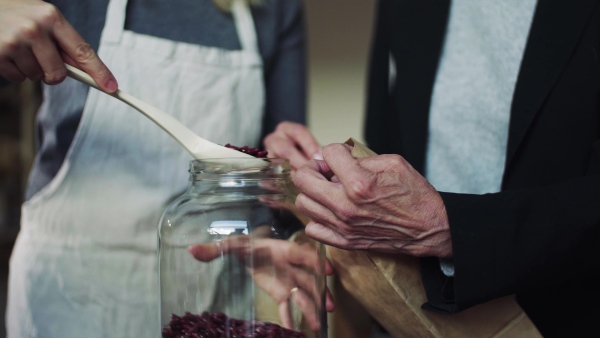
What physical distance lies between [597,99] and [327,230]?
45 cm

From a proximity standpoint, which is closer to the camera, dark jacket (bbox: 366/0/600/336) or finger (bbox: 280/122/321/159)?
dark jacket (bbox: 366/0/600/336)

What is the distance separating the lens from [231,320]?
0.69 metres

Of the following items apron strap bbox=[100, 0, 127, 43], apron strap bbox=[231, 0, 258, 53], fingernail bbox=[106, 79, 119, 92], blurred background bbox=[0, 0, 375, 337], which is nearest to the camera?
fingernail bbox=[106, 79, 119, 92]

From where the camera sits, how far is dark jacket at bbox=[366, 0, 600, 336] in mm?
684

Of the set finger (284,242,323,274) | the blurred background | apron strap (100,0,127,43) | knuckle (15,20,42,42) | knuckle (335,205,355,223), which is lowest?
finger (284,242,323,274)

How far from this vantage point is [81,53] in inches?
28.4

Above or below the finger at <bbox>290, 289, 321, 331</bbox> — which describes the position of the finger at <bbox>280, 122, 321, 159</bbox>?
above

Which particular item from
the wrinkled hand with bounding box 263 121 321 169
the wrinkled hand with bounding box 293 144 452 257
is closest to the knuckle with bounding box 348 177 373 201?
the wrinkled hand with bounding box 293 144 452 257

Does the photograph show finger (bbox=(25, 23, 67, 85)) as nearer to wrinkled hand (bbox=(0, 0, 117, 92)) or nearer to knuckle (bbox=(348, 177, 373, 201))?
wrinkled hand (bbox=(0, 0, 117, 92))

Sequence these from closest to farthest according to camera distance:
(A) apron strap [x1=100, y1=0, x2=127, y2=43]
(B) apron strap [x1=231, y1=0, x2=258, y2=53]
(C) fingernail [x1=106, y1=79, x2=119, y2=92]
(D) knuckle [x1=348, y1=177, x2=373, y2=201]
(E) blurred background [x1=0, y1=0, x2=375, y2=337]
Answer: (D) knuckle [x1=348, y1=177, x2=373, y2=201] → (C) fingernail [x1=106, y1=79, x2=119, y2=92] → (A) apron strap [x1=100, y1=0, x2=127, y2=43] → (B) apron strap [x1=231, y1=0, x2=258, y2=53] → (E) blurred background [x1=0, y1=0, x2=375, y2=337]

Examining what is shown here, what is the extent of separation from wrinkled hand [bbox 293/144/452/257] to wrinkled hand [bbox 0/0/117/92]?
0.94 feet

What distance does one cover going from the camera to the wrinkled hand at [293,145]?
96cm

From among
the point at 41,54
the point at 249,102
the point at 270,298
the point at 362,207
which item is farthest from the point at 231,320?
the point at 249,102

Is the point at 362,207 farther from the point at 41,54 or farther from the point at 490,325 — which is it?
the point at 41,54
